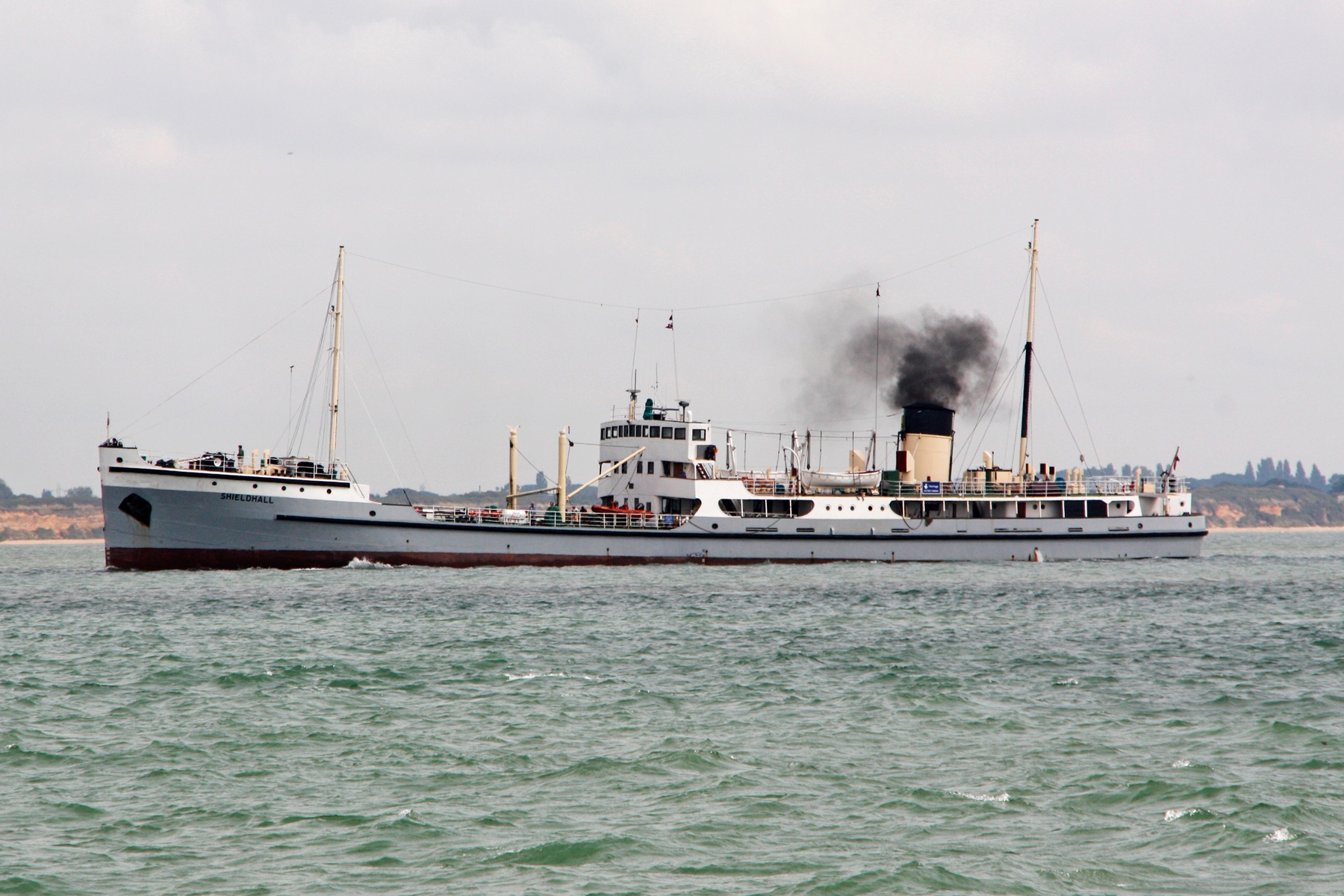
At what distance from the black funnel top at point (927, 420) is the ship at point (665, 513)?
90 mm

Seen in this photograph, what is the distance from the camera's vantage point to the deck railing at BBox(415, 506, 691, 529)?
163 ft

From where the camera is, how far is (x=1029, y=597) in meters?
37.6

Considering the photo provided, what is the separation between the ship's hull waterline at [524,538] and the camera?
46.8 meters

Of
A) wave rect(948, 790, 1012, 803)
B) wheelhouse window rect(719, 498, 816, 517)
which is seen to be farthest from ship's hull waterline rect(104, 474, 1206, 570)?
wave rect(948, 790, 1012, 803)

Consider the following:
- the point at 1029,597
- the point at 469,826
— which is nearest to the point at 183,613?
the point at 469,826

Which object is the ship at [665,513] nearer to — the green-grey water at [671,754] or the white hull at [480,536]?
the white hull at [480,536]

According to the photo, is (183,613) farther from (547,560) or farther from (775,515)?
(775,515)

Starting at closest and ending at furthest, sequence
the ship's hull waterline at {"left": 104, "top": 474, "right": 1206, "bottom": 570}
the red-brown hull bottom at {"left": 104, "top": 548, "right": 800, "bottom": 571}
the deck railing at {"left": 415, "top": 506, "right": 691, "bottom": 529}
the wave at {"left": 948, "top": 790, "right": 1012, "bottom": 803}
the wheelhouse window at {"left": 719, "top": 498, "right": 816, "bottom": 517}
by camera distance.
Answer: the wave at {"left": 948, "top": 790, "right": 1012, "bottom": 803}
the ship's hull waterline at {"left": 104, "top": 474, "right": 1206, "bottom": 570}
the red-brown hull bottom at {"left": 104, "top": 548, "right": 800, "bottom": 571}
the deck railing at {"left": 415, "top": 506, "right": 691, "bottom": 529}
the wheelhouse window at {"left": 719, "top": 498, "right": 816, "bottom": 517}

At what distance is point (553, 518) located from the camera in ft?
169

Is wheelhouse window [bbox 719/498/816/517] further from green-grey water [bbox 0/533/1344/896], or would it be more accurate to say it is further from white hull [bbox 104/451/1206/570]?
green-grey water [bbox 0/533/1344/896]

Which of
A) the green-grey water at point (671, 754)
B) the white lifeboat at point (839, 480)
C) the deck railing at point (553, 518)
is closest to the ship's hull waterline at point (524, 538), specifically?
the deck railing at point (553, 518)


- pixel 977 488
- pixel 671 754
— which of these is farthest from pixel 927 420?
pixel 671 754

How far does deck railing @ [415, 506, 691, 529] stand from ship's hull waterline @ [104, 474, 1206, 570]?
57 centimetres

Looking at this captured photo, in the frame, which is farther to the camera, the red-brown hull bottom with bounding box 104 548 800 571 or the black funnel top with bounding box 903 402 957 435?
the black funnel top with bounding box 903 402 957 435
